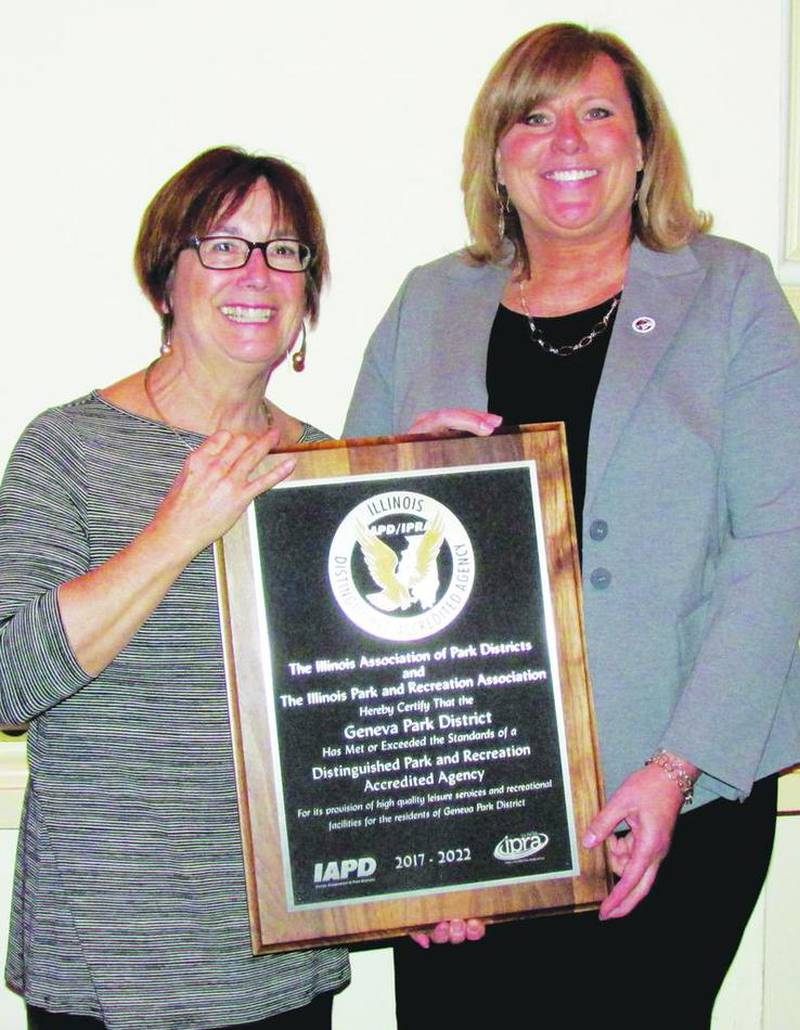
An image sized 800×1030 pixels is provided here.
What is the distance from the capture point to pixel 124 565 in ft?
5.00

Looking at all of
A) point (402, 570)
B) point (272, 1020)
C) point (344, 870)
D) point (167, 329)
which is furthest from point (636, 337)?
point (272, 1020)

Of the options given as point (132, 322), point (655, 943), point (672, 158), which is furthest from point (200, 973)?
point (672, 158)

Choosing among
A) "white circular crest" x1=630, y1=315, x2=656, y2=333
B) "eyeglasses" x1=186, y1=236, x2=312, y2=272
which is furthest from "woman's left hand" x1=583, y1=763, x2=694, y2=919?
"eyeglasses" x1=186, y1=236, x2=312, y2=272

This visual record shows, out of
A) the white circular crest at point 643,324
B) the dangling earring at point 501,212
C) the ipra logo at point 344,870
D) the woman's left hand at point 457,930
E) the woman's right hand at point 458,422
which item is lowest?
the woman's left hand at point 457,930

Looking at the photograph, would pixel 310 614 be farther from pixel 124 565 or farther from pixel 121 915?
pixel 121 915

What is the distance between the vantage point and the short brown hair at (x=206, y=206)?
1.74 meters

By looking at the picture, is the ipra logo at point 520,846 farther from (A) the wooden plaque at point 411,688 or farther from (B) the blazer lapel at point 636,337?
(B) the blazer lapel at point 636,337

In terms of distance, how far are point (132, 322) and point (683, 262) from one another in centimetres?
107

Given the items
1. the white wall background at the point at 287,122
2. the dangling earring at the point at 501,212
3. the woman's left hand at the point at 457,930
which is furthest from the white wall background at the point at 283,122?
the woman's left hand at the point at 457,930

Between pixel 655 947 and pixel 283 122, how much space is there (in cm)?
161

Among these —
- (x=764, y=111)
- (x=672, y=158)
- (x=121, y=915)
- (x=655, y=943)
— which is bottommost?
(x=655, y=943)

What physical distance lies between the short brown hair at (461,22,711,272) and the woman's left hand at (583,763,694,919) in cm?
82

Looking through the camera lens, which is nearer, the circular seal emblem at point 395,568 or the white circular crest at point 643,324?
the circular seal emblem at point 395,568

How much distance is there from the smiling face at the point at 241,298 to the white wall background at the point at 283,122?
50 centimetres
